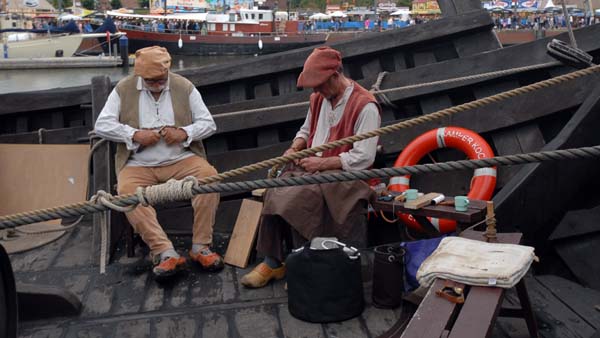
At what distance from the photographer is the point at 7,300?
83.6 inches

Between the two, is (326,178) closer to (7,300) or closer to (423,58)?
(7,300)

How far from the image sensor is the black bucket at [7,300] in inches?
81.4

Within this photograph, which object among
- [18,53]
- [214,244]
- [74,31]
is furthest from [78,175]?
[74,31]

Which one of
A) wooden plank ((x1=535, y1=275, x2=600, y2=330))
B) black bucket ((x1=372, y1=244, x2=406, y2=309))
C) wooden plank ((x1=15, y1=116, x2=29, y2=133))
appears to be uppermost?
wooden plank ((x1=15, y1=116, x2=29, y2=133))

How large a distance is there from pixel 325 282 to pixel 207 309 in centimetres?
64

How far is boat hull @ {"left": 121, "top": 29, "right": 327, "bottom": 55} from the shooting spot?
34781 millimetres

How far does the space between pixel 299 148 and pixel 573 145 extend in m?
1.47

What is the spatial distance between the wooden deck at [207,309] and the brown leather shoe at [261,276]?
0.04m

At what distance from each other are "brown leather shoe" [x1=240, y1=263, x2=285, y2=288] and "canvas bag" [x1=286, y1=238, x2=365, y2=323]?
1.29 ft

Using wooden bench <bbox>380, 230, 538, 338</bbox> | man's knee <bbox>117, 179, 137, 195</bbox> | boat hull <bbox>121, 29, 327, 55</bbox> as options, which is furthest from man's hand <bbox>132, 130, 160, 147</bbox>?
boat hull <bbox>121, 29, 327, 55</bbox>

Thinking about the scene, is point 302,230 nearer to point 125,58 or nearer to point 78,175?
point 78,175

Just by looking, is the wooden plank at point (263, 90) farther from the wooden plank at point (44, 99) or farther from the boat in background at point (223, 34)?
the boat in background at point (223, 34)

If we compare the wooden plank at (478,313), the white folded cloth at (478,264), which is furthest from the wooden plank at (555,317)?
the wooden plank at (478,313)

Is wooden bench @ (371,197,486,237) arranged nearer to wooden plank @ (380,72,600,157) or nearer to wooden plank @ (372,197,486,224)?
wooden plank @ (372,197,486,224)
